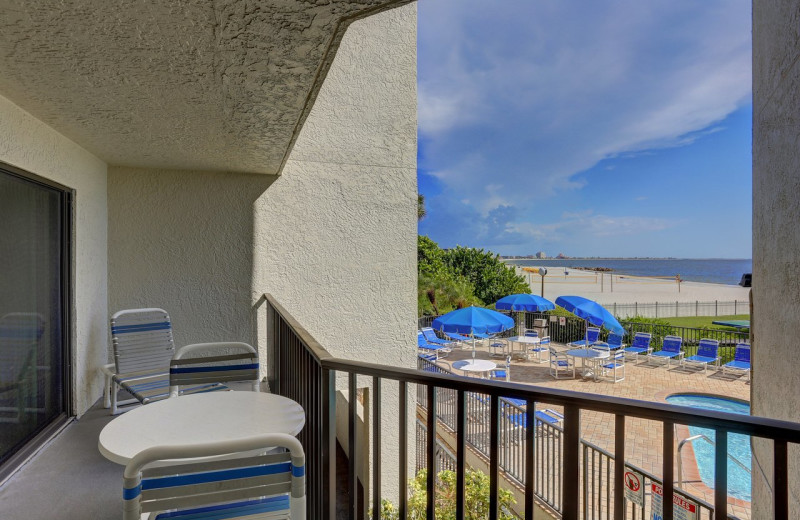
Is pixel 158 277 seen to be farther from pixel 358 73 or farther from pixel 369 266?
pixel 358 73

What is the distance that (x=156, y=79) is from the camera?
1994 millimetres

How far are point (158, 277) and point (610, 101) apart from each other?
213 feet

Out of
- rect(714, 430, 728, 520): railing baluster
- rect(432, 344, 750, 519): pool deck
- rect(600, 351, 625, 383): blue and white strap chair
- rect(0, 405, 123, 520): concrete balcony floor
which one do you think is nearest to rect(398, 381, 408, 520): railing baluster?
rect(714, 430, 728, 520): railing baluster

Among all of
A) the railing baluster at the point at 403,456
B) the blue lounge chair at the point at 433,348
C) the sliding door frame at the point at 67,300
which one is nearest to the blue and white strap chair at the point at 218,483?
the railing baluster at the point at 403,456

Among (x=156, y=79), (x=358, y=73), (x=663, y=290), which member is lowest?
(x=663, y=290)

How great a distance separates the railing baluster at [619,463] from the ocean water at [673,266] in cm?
7027

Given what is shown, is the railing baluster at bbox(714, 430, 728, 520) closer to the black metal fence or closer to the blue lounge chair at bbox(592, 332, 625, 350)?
the blue lounge chair at bbox(592, 332, 625, 350)

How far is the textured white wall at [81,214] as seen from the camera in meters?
A: 2.40

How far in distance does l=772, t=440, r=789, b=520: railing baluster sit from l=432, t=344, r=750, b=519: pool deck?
5.51m

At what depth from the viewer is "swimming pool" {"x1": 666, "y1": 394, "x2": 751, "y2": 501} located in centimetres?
685

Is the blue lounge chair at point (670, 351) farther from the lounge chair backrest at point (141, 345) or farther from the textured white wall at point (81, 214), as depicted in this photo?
the textured white wall at point (81, 214)

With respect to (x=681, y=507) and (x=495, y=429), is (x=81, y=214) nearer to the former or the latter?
(x=495, y=429)

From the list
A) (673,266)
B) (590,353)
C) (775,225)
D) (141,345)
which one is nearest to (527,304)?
(590,353)

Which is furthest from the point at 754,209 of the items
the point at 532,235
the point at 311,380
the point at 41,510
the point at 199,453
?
the point at 532,235
